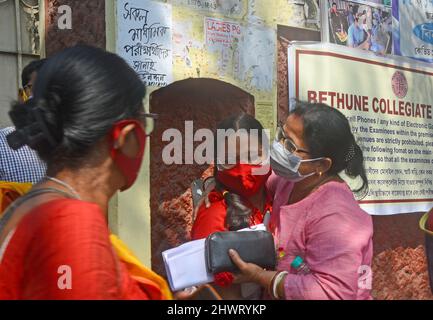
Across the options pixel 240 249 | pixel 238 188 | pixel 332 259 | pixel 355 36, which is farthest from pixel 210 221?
pixel 355 36

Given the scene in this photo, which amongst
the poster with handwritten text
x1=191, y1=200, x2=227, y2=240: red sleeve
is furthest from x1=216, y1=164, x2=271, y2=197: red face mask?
the poster with handwritten text

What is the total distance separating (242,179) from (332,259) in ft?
2.92

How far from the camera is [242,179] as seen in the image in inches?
126

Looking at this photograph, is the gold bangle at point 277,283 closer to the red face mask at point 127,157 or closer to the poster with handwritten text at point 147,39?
the red face mask at point 127,157

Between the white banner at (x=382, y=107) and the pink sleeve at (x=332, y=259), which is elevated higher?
the white banner at (x=382, y=107)

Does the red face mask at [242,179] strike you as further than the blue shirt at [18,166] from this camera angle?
Yes

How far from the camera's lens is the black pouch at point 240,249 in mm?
2594

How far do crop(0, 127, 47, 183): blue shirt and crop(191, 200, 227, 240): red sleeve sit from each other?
2.58ft

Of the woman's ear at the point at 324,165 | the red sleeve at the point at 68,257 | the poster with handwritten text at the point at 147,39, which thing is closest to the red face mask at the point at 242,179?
the woman's ear at the point at 324,165

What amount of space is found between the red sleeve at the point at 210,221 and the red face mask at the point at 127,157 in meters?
1.15

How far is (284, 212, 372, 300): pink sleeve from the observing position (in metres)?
2.42

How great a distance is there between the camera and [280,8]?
4844 millimetres

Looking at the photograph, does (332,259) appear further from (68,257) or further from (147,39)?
(147,39)

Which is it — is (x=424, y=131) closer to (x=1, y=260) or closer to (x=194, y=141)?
(x=194, y=141)
